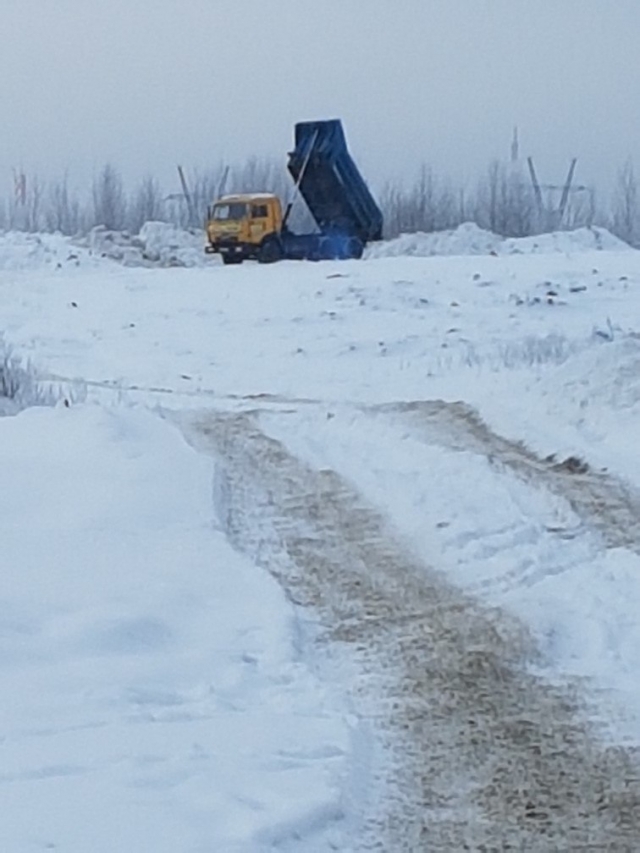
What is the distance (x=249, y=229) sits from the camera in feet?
126

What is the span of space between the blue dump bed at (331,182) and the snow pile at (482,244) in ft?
4.50

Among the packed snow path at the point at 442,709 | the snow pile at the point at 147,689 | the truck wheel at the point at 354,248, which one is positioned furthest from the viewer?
the truck wheel at the point at 354,248

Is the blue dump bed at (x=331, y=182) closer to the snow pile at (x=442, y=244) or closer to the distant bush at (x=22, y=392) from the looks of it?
the snow pile at (x=442, y=244)

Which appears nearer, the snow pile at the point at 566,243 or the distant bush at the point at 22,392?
the distant bush at the point at 22,392

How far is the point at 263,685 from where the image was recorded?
6.08 m

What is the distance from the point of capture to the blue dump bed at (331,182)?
1432 inches

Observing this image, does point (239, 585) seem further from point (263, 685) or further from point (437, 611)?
point (263, 685)

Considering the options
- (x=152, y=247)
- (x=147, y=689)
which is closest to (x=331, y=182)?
(x=152, y=247)

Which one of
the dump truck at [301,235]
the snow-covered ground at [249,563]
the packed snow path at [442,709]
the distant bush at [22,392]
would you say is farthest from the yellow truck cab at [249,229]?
the packed snow path at [442,709]

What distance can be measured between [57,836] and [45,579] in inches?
124

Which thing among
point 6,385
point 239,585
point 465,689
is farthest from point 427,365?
point 465,689

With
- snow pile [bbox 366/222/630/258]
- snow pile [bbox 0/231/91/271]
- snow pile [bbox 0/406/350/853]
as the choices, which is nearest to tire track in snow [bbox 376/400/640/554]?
snow pile [bbox 0/406/350/853]

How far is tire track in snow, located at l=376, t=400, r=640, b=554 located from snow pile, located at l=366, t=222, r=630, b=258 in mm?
25993

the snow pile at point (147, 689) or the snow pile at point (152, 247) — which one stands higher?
the snow pile at point (147, 689)
